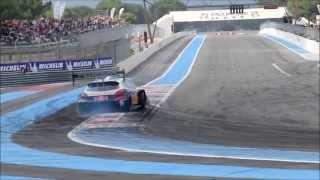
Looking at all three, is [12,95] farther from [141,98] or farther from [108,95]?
[108,95]

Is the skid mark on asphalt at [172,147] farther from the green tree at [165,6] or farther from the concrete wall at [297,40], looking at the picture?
the concrete wall at [297,40]

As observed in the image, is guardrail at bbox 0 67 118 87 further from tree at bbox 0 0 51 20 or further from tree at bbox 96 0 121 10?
tree at bbox 0 0 51 20

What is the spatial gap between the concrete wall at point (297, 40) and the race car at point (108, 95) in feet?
51.7

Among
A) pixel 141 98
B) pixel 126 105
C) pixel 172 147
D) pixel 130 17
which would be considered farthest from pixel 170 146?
pixel 130 17

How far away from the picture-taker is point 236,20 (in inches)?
435

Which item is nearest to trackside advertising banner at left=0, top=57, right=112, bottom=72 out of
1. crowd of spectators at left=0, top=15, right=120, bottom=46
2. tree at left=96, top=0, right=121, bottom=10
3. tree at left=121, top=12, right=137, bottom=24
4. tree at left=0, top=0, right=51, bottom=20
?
crowd of spectators at left=0, top=15, right=120, bottom=46

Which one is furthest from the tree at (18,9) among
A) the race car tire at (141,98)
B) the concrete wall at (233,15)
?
the race car tire at (141,98)

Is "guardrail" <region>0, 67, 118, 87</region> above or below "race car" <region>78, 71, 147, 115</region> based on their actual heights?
below

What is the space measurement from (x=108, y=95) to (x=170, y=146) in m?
2.55

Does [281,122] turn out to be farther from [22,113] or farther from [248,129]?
[22,113]

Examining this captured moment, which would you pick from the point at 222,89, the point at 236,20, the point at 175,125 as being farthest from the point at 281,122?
the point at 222,89

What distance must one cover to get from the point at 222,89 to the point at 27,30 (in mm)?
8386

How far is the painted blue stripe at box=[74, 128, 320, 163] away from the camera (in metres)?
13.0

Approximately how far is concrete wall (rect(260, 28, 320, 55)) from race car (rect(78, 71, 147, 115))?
1577cm
